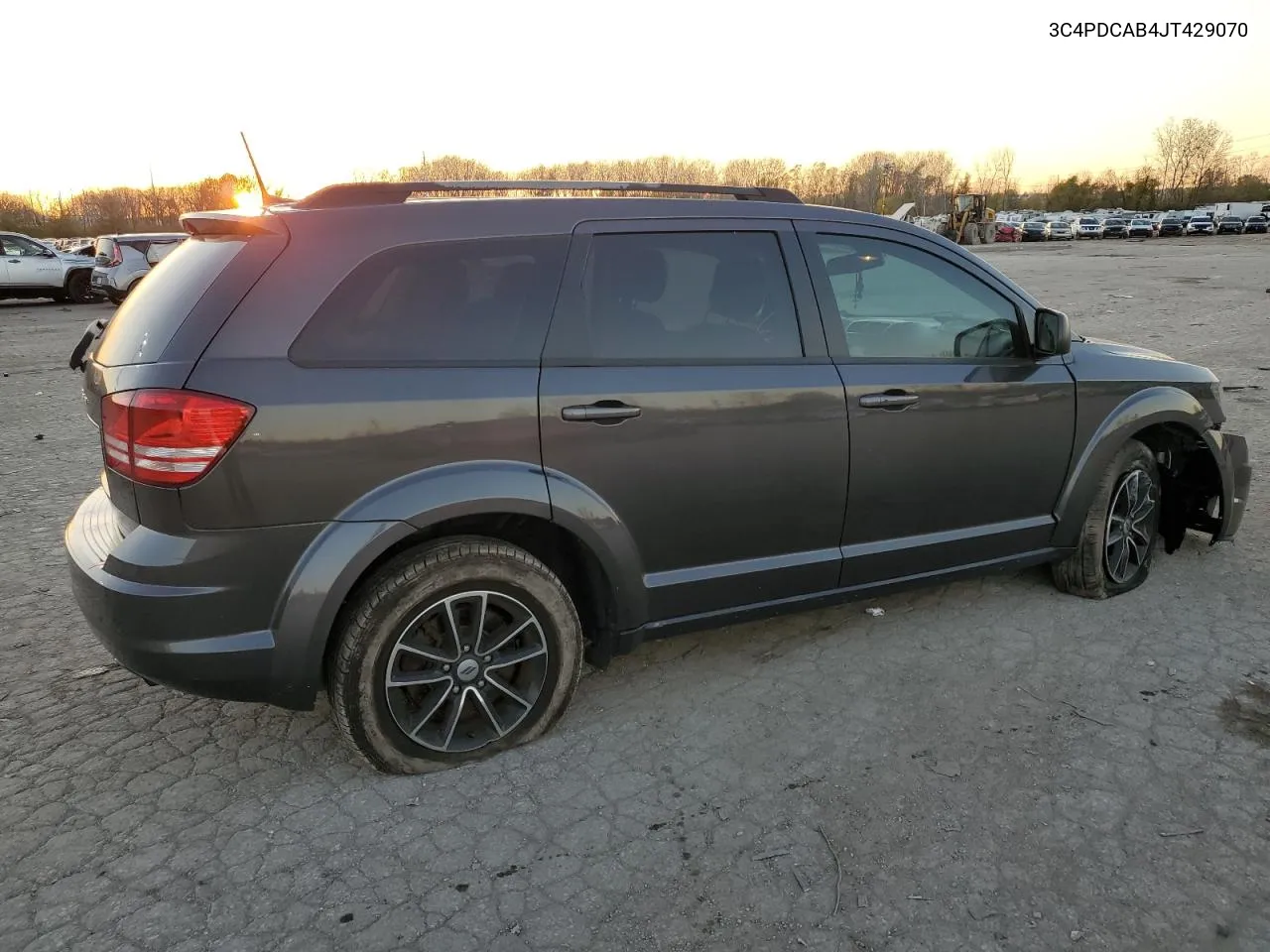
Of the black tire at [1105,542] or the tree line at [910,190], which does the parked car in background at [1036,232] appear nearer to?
the tree line at [910,190]

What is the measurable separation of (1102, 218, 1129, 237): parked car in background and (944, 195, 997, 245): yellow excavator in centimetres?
1401

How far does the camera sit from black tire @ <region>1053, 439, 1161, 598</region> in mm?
4121

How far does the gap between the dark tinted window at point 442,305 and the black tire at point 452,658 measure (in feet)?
2.11

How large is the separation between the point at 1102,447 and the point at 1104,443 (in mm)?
20

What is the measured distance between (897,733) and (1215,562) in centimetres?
264

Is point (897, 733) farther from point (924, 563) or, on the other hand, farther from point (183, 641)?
point (183, 641)

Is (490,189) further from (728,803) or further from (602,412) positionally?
(728,803)

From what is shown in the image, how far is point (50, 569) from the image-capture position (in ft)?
15.4

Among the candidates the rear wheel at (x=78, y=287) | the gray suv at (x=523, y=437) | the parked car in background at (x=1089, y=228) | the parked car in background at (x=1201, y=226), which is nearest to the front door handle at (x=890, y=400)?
the gray suv at (x=523, y=437)

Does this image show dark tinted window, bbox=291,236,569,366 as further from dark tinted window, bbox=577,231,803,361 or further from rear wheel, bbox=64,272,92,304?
rear wheel, bbox=64,272,92,304

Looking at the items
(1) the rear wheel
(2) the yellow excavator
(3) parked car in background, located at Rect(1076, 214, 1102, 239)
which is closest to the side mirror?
(1) the rear wheel

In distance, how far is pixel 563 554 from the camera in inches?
127

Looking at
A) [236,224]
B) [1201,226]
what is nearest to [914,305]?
[236,224]

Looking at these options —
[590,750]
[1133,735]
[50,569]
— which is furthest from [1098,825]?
[50,569]
